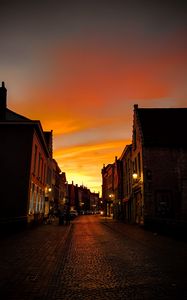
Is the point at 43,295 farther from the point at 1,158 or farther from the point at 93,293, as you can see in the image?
the point at 1,158

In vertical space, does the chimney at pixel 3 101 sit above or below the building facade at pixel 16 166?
above

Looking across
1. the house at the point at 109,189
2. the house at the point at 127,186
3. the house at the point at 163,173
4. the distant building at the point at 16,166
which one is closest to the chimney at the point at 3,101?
the distant building at the point at 16,166

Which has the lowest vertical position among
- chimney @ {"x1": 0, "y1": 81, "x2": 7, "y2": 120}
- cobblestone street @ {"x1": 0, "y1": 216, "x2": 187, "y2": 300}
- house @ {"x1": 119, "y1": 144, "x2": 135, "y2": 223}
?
cobblestone street @ {"x1": 0, "y1": 216, "x2": 187, "y2": 300}

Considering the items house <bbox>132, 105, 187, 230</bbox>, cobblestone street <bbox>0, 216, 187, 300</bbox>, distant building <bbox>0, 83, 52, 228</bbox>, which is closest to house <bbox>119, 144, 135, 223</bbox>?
house <bbox>132, 105, 187, 230</bbox>

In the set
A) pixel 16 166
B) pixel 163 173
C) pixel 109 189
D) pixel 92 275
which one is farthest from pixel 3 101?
pixel 109 189

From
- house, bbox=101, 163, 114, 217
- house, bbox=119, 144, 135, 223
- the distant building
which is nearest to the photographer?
the distant building

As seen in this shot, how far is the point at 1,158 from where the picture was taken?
2562cm

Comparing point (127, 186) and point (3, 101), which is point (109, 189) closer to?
point (127, 186)

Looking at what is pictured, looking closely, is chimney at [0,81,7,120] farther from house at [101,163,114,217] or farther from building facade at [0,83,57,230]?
house at [101,163,114,217]

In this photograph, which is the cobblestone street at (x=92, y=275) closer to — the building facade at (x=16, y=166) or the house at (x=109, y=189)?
the building facade at (x=16, y=166)

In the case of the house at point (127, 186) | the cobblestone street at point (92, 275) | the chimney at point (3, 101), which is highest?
the chimney at point (3, 101)

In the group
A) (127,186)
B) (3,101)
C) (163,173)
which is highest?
(3,101)

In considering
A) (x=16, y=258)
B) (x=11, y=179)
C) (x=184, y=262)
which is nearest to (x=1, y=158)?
(x=11, y=179)

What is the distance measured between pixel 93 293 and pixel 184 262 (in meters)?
4.30
